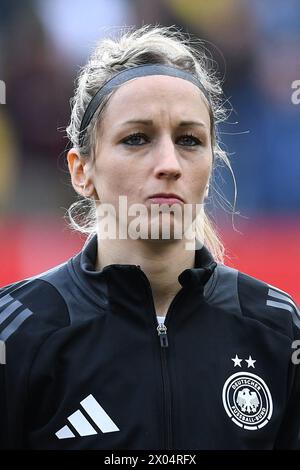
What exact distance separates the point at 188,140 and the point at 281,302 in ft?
1.52

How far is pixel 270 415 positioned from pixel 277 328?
0.21m

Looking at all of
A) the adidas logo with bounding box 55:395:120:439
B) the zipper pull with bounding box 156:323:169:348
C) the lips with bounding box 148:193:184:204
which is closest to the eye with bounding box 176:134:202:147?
the lips with bounding box 148:193:184:204

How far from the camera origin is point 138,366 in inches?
62.7

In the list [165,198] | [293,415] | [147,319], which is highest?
[165,198]

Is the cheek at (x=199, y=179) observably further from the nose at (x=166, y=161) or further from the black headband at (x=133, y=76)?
the black headband at (x=133, y=76)

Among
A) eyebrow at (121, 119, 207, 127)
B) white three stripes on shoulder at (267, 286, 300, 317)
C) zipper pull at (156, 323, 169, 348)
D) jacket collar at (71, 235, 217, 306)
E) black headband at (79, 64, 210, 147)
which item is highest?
black headband at (79, 64, 210, 147)

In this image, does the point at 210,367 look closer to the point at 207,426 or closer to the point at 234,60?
the point at 207,426

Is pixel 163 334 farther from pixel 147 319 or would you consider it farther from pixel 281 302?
pixel 281 302

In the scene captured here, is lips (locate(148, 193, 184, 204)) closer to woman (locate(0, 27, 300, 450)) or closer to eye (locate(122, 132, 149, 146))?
woman (locate(0, 27, 300, 450))

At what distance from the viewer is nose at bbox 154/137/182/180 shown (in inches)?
63.2

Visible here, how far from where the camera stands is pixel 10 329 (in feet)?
5.37

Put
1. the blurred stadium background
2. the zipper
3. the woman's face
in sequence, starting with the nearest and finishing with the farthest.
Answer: the zipper, the woman's face, the blurred stadium background

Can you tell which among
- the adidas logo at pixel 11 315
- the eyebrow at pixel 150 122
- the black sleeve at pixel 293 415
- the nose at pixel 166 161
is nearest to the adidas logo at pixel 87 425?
the adidas logo at pixel 11 315

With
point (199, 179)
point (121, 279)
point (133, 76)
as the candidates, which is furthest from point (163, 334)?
point (133, 76)
